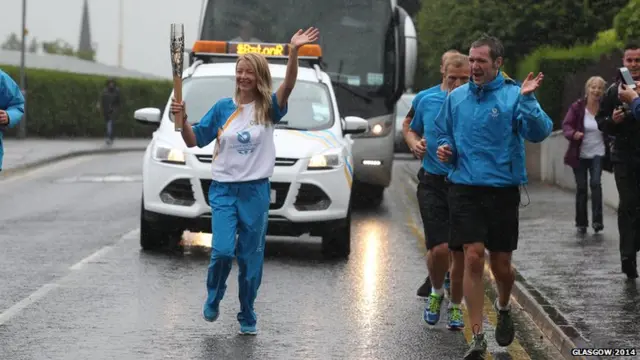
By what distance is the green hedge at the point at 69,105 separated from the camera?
41.7m

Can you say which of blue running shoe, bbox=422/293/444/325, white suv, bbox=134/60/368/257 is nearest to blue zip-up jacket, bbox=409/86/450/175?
blue running shoe, bbox=422/293/444/325

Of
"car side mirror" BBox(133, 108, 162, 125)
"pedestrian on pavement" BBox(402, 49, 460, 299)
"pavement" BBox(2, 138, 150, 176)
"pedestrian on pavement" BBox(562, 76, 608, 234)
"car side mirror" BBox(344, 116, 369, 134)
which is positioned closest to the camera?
"pedestrian on pavement" BBox(402, 49, 460, 299)

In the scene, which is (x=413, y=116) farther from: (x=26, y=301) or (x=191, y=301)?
(x=26, y=301)

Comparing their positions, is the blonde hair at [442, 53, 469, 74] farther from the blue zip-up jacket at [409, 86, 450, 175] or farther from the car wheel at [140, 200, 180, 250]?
the car wheel at [140, 200, 180, 250]

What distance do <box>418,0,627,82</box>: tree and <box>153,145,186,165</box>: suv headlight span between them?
16616mm

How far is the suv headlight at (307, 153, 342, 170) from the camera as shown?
1336 cm

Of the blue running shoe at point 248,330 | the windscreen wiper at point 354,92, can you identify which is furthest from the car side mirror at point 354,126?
the windscreen wiper at point 354,92

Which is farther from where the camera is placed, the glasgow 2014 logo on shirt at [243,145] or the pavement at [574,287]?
the glasgow 2014 logo on shirt at [243,145]

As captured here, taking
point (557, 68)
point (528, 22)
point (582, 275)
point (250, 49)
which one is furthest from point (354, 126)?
point (528, 22)

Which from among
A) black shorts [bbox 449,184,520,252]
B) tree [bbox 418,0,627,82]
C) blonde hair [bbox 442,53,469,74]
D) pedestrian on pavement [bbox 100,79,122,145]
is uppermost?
tree [bbox 418,0,627,82]

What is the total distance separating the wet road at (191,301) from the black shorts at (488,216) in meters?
0.71

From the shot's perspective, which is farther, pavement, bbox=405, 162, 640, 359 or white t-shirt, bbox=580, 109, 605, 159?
white t-shirt, bbox=580, 109, 605, 159

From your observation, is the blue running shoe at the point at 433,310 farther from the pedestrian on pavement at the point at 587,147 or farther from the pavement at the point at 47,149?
the pavement at the point at 47,149

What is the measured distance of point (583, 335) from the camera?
871cm
